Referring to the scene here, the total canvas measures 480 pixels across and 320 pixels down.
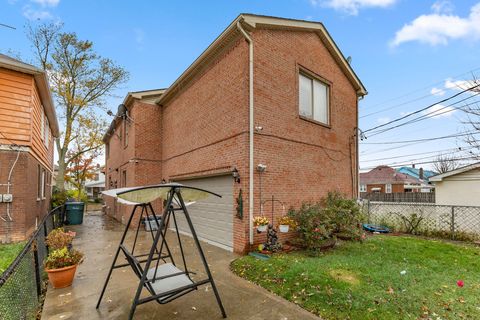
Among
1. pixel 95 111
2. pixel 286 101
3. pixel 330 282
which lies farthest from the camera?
pixel 95 111

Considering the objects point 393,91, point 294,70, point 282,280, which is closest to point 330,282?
point 282,280

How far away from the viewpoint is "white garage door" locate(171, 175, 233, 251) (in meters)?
7.47

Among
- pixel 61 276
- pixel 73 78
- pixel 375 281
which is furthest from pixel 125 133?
pixel 375 281

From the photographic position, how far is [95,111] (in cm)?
2072

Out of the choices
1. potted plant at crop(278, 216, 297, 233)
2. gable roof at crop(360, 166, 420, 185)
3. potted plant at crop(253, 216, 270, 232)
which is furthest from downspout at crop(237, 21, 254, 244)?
gable roof at crop(360, 166, 420, 185)

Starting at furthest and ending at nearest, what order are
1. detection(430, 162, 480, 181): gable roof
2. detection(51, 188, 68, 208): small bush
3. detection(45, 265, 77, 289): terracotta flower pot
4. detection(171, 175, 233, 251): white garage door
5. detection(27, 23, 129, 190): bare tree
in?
detection(27, 23, 129, 190): bare tree, detection(51, 188, 68, 208): small bush, detection(430, 162, 480, 181): gable roof, detection(171, 175, 233, 251): white garage door, detection(45, 265, 77, 289): terracotta flower pot

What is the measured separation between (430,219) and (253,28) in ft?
32.0

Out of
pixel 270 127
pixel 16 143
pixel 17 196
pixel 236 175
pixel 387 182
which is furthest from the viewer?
pixel 387 182

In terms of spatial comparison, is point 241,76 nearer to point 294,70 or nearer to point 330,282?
point 294,70

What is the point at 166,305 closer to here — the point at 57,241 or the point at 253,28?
the point at 57,241

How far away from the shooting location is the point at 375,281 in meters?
4.67

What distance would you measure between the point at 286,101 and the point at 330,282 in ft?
16.7

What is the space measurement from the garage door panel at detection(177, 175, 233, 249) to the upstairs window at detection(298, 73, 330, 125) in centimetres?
344

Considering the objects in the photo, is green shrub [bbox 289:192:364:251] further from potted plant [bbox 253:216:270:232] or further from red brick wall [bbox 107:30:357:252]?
potted plant [bbox 253:216:270:232]
